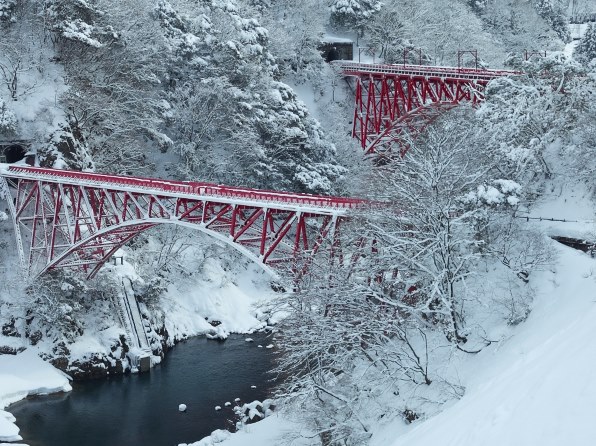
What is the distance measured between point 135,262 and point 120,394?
325 inches

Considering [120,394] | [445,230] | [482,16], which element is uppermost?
[482,16]

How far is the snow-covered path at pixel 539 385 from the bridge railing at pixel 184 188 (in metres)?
5.54

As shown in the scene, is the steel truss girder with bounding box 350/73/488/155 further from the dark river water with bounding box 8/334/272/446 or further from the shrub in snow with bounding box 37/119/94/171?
the shrub in snow with bounding box 37/119/94/171

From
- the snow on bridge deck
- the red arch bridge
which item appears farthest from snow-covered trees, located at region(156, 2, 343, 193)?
the snow on bridge deck

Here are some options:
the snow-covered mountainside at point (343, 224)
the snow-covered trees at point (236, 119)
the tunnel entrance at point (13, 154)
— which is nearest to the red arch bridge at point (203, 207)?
the snow-covered mountainside at point (343, 224)

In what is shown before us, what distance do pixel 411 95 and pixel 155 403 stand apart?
22106 millimetres

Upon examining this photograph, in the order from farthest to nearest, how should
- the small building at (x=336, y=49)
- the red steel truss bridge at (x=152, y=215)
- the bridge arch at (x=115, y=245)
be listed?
1. the small building at (x=336, y=49)
2. the bridge arch at (x=115, y=245)
3. the red steel truss bridge at (x=152, y=215)

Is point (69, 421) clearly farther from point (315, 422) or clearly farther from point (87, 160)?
point (87, 160)

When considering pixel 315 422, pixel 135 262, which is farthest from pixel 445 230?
pixel 135 262

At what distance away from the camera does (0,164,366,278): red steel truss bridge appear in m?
19.1

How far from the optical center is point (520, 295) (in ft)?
49.6

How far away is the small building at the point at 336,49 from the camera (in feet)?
175

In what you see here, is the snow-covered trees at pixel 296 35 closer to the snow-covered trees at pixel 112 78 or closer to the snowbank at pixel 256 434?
the snow-covered trees at pixel 112 78

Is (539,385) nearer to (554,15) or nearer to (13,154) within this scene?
(13,154)
